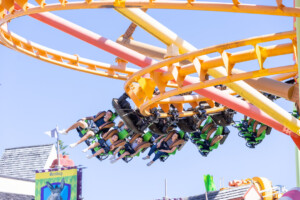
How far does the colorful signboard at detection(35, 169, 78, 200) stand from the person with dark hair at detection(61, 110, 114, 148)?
3.86 m

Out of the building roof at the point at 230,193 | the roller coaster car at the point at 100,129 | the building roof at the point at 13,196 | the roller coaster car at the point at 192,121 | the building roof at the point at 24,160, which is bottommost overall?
the building roof at the point at 230,193

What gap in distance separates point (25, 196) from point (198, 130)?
9688 millimetres

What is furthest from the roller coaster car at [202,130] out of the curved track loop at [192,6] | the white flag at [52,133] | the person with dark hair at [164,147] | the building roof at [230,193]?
the curved track loop at [192,6]

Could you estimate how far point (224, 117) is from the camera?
14.8m

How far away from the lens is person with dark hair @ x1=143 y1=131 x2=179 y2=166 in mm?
16600

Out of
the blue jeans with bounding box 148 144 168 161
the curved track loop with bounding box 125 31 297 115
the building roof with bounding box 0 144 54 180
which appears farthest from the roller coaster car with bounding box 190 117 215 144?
the building roof with bounding box 0 144 54 180

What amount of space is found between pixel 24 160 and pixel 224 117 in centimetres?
1581

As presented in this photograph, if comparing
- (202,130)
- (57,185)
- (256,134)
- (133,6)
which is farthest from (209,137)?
(133,6)

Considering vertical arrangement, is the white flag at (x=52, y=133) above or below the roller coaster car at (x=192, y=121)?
above

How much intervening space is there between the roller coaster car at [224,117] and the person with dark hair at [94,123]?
2.67 metres

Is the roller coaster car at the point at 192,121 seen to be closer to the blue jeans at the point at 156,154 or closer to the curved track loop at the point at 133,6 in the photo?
the blue jeans at the point at 156,154

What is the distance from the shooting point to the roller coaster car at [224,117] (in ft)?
48.3

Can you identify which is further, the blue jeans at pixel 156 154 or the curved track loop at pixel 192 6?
the blue jeans at pixel 156 154

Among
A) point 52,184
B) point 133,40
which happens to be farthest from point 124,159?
point 133,40
